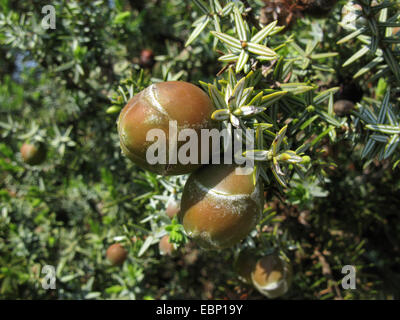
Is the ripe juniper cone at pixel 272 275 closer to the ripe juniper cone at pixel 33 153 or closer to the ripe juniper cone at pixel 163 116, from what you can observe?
the ripe juniper cone at pixel 163 116

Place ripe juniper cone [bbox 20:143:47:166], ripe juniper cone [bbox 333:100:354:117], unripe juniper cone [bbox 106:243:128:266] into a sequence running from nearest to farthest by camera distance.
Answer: ripe juniper cone [bbox 333:100:354:117], unripe juniper cone [bbox 106:243:128:266], ripe juniper cone [bbox 20:143:47:166]

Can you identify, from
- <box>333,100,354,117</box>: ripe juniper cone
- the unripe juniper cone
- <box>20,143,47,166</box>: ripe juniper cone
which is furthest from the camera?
<box>20,143,47,166</box>: ripe juniper cone

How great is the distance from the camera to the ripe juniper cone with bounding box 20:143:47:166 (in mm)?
2281

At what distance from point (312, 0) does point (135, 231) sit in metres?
1.60

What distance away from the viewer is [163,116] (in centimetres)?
104

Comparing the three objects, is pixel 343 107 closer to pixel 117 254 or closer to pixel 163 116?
pixel 163 116

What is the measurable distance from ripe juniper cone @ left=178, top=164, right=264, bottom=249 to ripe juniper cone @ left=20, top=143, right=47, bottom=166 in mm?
1590

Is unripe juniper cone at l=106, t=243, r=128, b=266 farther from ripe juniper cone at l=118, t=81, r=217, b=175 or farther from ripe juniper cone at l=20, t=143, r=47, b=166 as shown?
ripe juniper cone at l=118, t=81, r=217, b=175

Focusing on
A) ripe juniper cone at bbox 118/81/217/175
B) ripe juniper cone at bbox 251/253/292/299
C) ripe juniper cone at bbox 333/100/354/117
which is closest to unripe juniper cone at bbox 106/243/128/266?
ripe juniper cone at bbox 251/253/292/299

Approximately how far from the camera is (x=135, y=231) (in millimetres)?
1978

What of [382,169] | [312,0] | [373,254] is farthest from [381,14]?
[373,254]

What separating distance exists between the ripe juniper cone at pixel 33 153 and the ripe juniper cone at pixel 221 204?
1.59m

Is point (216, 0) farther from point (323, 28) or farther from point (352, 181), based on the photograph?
point (352, 181)

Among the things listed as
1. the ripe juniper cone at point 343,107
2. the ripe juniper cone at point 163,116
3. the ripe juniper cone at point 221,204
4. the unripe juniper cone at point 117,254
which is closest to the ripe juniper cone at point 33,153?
the unripe juniper cone at point 117,254
